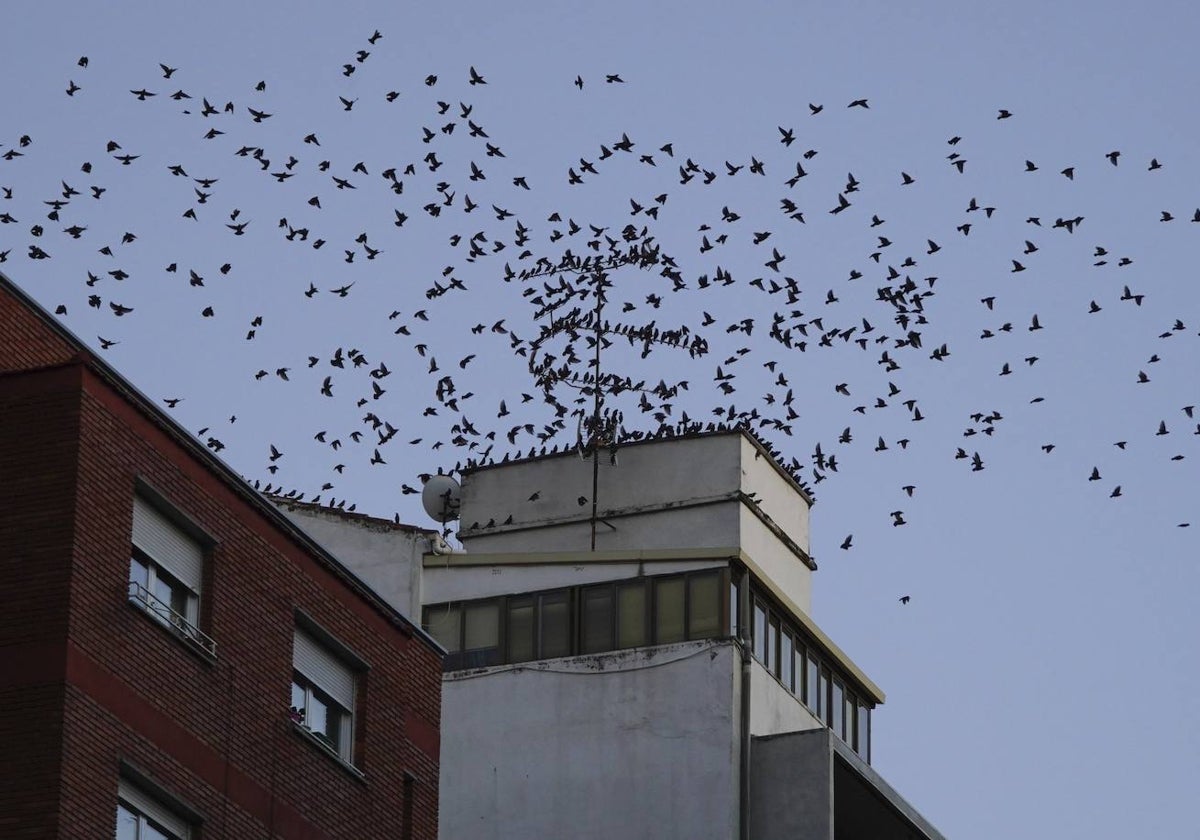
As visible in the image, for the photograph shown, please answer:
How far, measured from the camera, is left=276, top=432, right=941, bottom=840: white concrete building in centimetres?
4319

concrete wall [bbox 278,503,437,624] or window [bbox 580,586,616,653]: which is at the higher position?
concrete wall [bbox 278,503,437,624]

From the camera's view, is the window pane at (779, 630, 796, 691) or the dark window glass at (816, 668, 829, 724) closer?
the window pane at (779, 630, 796, 691)

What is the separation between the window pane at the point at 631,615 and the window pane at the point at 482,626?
2.10m

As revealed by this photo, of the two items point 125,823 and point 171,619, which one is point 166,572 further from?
point 125,823

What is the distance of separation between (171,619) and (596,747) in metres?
18.0

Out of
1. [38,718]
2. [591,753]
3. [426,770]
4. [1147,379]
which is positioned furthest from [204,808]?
[1147,379]

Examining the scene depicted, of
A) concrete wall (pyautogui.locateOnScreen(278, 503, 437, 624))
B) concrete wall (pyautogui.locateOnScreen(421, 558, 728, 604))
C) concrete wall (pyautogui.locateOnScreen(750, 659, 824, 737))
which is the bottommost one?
concrete wall (pyautogui.locateOnScreen(750, 659, 824, 737))

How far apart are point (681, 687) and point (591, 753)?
174 centimetres

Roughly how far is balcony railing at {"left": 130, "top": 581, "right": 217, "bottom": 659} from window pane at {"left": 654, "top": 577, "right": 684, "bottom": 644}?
1847 centimetres

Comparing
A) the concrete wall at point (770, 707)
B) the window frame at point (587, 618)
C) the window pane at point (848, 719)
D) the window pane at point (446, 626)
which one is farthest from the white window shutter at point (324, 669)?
the window pane at point (848, 719)

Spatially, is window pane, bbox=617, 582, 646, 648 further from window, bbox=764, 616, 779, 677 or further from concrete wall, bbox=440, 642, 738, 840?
window, bbox=764, 616, 779, 677

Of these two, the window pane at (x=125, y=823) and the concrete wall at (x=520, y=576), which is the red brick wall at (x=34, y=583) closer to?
the window pane at (x=125, y=823)

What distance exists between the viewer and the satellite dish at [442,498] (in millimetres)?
51875

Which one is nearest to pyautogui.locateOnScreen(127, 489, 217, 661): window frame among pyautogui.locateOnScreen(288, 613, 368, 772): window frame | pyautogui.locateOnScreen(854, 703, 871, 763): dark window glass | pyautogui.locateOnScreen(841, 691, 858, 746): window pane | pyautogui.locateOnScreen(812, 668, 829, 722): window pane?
pyautogui.locateOnScreen(288, 613, 368, 772): window frame
